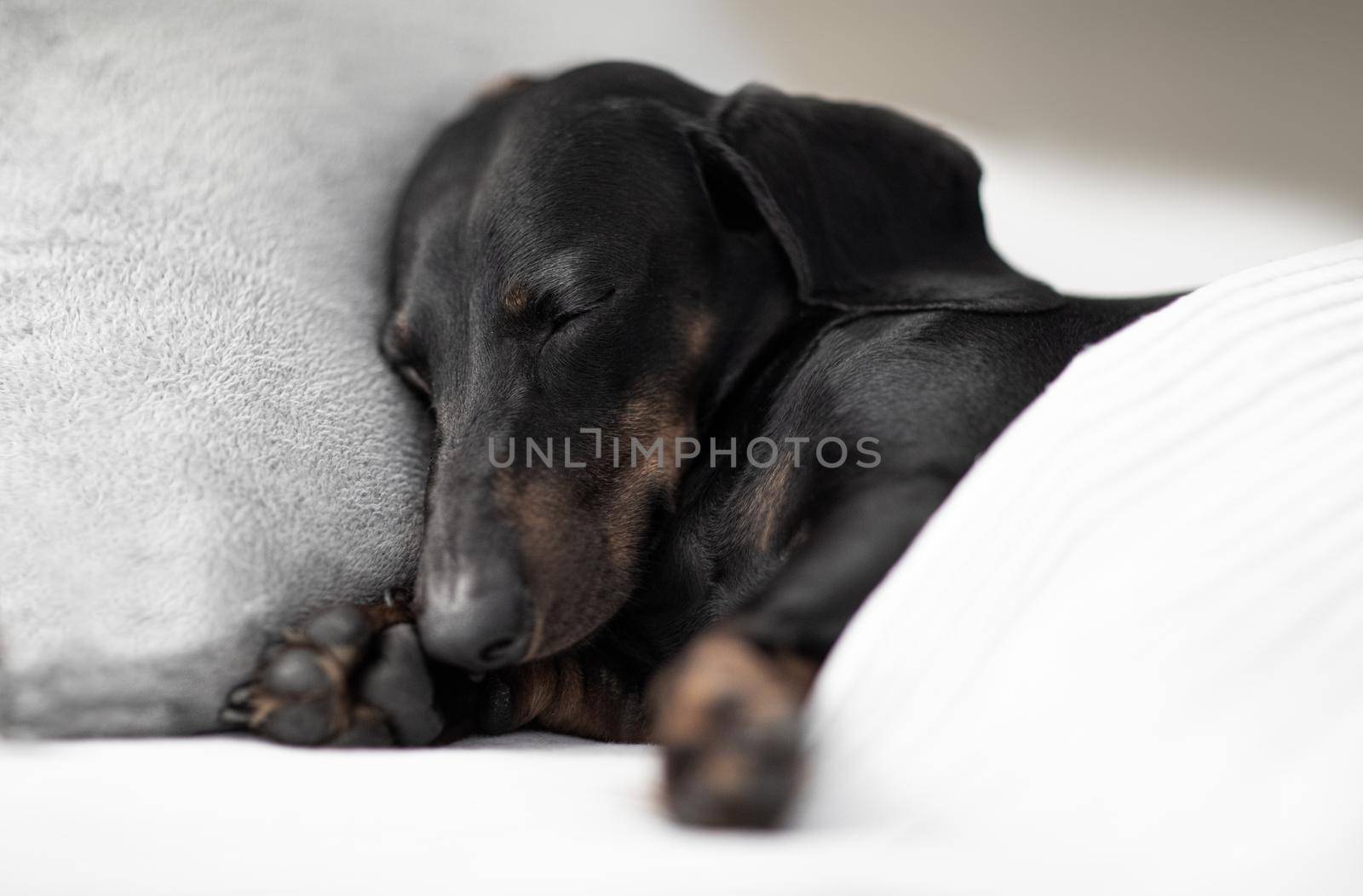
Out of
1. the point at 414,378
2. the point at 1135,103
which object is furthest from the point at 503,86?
the point at 1135,103

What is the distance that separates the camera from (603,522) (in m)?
1.32

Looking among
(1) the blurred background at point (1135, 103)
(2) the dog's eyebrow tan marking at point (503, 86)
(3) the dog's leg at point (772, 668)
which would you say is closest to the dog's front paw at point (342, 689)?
(3) the dog's leg at point (772, 668)

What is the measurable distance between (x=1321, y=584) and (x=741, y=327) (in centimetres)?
78

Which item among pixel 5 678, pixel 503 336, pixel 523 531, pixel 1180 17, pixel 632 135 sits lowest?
pixel 5 678

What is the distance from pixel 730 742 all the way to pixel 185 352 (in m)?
0.86

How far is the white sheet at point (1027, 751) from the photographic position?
762mm

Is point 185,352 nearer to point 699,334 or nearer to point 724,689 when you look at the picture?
point 699,334

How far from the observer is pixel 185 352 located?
1339 mm

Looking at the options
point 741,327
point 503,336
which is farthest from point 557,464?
point 741,327

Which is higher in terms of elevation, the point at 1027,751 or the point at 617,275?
the point at 617,275

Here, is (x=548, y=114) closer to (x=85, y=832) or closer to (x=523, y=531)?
(x=523, y=531)

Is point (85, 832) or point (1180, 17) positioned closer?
point (85, 832)

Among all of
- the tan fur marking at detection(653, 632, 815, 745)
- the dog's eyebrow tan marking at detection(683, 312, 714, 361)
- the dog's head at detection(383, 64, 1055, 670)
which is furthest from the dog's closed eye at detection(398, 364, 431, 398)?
the tan fur marking at detection(653, 632, 815, 745)

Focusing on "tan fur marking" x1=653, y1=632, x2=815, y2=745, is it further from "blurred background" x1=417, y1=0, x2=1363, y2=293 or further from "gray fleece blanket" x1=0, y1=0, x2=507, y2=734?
"blurred background" x1=417, y1=0, x2=1363, y2=293
